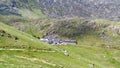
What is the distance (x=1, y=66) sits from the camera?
40656 mm

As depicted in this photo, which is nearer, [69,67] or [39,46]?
[69,67]

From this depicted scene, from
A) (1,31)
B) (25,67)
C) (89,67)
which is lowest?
(89,67)

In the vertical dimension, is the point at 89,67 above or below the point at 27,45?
below

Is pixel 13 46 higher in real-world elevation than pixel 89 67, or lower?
higher

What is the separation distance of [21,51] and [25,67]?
85.7ft

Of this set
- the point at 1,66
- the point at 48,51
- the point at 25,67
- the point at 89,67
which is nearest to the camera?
the point at 1,66

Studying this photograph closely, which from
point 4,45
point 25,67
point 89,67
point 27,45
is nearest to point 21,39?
point 27,45

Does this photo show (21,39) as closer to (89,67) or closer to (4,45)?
(4,45)

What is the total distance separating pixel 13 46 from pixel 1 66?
32.5 meters

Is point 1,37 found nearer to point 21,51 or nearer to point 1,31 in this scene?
point 1,31

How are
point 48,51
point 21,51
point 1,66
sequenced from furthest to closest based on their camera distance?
point 48,51, point 21,51, point 1,66

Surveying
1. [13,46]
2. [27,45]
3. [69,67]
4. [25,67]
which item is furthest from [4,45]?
[25,67]

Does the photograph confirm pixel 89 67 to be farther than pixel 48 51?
No

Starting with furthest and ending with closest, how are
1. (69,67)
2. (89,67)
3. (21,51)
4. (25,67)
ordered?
(89,67) → (21,51) → (69,67) → (25,67)
